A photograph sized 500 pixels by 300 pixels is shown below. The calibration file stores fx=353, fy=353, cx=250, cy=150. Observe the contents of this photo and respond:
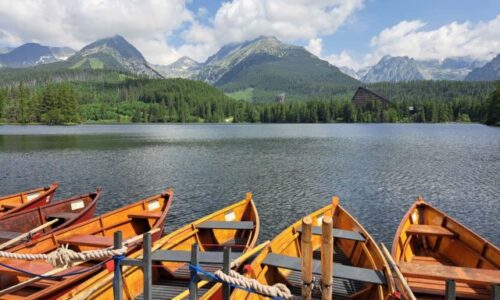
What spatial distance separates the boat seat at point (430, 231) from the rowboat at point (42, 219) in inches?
599

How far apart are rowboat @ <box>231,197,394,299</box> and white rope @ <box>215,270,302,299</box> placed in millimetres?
1434

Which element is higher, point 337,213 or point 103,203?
point 337,213

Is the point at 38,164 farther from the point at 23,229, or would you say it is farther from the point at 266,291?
the point at 266,291

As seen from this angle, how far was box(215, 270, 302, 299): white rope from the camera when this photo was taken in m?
6.91

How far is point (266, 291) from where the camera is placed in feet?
22.7

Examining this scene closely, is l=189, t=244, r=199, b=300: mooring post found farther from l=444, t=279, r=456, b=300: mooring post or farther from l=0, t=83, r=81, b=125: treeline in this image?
l=0, t=83, r=81, b=125: treeline

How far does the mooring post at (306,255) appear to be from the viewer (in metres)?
6.47

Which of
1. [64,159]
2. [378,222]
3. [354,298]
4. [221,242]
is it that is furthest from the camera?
[64,159]

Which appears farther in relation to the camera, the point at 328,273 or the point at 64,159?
the point at 64,159

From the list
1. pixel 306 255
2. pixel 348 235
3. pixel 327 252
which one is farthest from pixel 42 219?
pixel 327 252

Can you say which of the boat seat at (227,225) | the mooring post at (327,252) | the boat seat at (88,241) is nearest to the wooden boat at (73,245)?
the boat seat at (88,241)

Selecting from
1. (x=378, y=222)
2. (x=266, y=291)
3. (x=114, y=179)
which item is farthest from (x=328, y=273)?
(x=114, y=179)

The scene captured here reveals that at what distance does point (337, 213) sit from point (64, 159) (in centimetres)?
5006

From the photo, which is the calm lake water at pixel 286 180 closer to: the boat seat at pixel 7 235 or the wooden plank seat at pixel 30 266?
the boat seat at pixel 7 235
